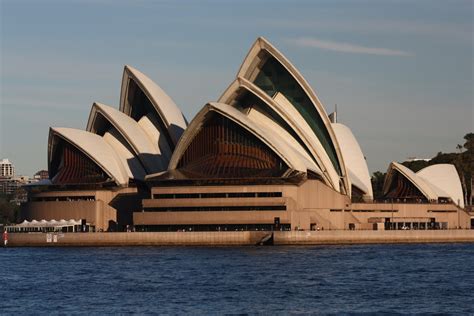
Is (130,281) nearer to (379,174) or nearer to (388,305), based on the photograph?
(388,305)

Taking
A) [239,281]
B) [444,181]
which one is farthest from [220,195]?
[239,281]

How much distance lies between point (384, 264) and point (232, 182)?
Result: 30236 mm

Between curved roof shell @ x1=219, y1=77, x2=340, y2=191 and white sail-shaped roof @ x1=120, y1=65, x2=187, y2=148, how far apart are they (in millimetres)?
7362

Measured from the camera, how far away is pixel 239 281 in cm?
6725

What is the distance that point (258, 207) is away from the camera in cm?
10706

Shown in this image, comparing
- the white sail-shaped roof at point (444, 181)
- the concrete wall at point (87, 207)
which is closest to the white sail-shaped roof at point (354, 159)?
the white sail-shaped roof at point (444, 181)

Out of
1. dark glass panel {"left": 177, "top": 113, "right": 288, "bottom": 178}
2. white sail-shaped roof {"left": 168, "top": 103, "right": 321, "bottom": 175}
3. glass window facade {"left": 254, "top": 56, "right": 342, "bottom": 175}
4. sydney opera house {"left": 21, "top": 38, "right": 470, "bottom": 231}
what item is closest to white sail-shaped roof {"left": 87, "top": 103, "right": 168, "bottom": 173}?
sydney opera house {"left": 21, "top": 38, "right": 470, "bottom": 231}

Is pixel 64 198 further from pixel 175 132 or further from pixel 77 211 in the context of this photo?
pixel 175 132

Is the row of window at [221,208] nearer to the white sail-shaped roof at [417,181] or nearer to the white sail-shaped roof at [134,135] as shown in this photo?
the white sail-shaped roof at [134,135]

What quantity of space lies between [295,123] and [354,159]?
1607 cm

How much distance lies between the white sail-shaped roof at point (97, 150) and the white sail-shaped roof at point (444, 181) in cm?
3534

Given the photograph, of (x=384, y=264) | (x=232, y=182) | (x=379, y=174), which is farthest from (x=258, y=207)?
(x=379, y=174)

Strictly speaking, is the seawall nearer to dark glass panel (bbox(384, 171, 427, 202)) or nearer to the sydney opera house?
the sydney opera house

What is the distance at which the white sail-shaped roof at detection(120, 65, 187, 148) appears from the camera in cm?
11723
